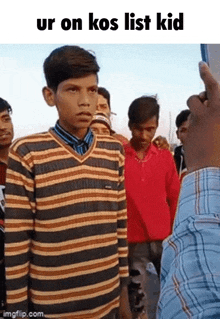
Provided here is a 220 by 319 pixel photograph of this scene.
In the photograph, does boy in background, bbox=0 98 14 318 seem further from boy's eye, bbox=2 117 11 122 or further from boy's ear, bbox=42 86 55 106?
boy's ear, bbox=42 86 55 106

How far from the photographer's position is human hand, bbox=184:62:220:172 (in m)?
0.18

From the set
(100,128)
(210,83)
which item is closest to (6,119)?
(100,128)

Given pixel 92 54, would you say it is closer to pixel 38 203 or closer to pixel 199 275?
pixel 38 203

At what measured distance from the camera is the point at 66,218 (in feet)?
1.72

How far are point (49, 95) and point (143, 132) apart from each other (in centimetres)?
36

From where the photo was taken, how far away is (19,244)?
52cm

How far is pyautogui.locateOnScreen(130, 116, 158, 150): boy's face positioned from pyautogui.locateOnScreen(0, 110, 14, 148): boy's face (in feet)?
0.92

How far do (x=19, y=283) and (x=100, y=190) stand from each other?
162 mm

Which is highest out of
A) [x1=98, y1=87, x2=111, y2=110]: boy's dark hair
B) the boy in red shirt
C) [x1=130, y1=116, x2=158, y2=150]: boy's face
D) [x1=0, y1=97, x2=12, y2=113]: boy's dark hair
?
[x1=98, y1=87, x2=111, y2=110]: boy's dark hair

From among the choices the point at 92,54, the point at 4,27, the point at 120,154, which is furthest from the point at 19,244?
the point at 4,27

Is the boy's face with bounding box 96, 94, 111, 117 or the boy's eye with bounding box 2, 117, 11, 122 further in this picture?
the boy's face with bounding box 96, 94, 111, 117

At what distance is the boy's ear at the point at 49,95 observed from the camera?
61cm

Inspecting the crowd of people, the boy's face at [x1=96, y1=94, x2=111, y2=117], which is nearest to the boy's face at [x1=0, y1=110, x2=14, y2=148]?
the crowd of people

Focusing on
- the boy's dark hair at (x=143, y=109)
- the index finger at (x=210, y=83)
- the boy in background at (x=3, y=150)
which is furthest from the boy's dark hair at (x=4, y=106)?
the index finger at (x=210, y=83)
